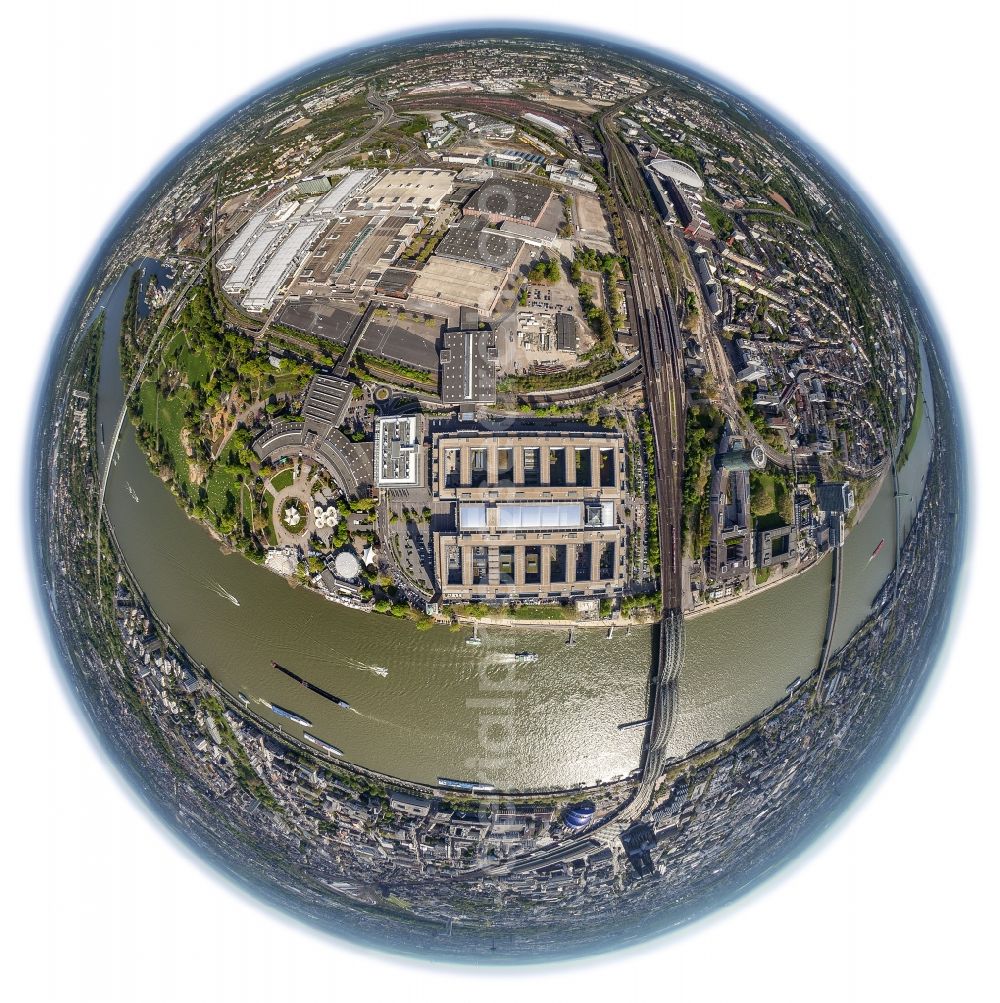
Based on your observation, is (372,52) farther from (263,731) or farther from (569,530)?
(263,731)

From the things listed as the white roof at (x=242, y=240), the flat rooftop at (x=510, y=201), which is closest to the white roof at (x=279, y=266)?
the white roof at (x=242, y=240)

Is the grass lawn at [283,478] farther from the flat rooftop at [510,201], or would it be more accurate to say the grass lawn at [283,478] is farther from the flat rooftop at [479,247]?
the flat rooftop at [510,201]

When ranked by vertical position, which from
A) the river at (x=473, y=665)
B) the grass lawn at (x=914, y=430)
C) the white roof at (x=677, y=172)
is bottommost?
the river at (x=473, y=665)

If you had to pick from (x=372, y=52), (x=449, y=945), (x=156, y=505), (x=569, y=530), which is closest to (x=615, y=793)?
(x=569, y=530)

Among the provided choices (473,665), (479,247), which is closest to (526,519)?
(473,665)

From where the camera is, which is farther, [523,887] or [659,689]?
[523,887]

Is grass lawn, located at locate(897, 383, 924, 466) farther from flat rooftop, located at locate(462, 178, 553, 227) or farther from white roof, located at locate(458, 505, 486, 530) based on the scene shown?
flat rooftop, located at locate(462, 178, 553, 227)
